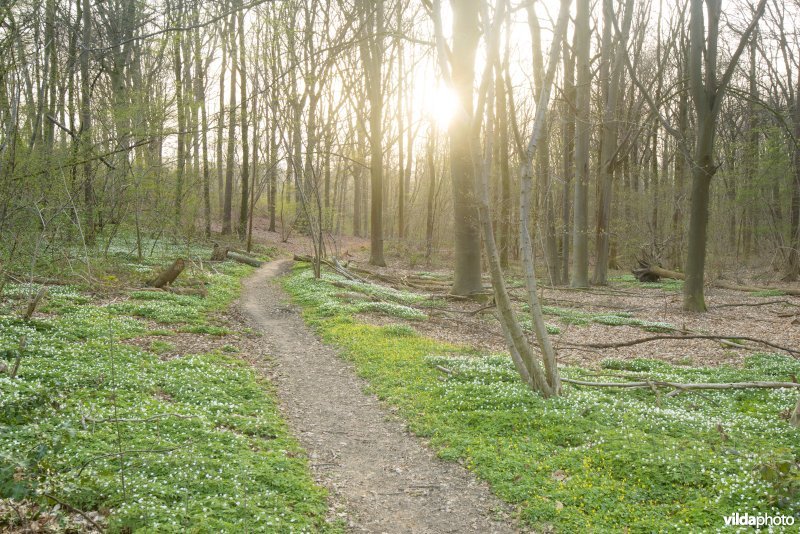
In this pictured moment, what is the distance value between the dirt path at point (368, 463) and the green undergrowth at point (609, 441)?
1.00 ft

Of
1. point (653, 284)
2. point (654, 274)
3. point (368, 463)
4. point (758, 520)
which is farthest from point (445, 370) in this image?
point (654, 274)

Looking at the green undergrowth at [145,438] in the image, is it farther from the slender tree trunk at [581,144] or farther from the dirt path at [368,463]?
the slender tree trunk at [581,144]

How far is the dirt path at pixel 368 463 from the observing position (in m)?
5.36

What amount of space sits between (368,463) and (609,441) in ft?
10.1

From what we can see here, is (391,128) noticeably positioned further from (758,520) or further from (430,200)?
(758,520)

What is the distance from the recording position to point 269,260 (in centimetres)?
3106

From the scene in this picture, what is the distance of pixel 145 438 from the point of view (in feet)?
19.6

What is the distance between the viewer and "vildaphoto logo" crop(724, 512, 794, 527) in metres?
4.45

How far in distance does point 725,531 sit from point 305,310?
44.4ft

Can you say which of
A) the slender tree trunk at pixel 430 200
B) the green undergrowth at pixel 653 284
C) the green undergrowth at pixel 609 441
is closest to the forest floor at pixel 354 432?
the green undergrowth at pixel 609 441

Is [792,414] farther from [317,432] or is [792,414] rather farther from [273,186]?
[273,186]

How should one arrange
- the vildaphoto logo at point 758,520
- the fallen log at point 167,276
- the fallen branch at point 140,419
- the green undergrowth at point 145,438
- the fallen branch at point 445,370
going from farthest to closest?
1. the fallen log at point 167,276
2. the fallen branch at point 445,370
3. the fallen branch at point 140,419
4. the green undergrowth at point 145,438
5. the vildaphoto logo at point 758,520

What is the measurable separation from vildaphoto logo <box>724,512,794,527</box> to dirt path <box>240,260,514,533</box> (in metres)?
2.04

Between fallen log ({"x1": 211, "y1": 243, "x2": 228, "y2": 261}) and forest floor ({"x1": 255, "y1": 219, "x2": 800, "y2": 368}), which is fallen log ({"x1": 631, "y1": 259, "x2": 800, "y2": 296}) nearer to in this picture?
forest floor ({"x1": 255, "y1": 219, "x2": 800, "y2": 368})
